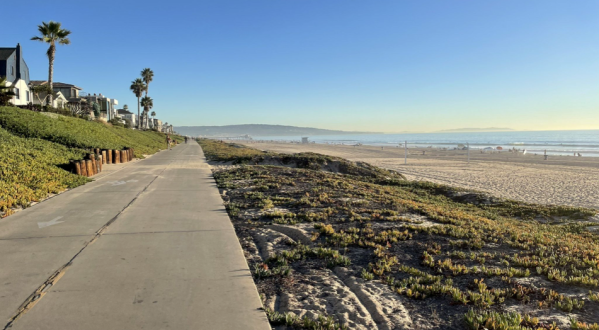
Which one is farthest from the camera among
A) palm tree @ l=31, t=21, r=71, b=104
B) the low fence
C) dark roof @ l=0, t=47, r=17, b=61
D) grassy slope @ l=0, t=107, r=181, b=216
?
dark roof @ l=0, t=47, r=17, b=61

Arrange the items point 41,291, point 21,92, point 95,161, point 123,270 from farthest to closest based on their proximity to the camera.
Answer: point 21,92 < point 95,161 < point 123,270 < point 41,291

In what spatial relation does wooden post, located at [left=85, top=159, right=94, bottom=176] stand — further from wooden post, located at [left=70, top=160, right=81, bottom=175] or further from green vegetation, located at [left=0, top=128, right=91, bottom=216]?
green vegetation, located at [left=0, top=128, right=91, bottom=216]

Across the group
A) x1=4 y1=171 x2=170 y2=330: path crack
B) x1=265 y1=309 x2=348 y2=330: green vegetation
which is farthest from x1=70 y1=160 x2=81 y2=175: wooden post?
x1=265 y1=309 x2=348 y2=330: green vegetation

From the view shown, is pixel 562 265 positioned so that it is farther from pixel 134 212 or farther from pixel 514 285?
pixel 134 212

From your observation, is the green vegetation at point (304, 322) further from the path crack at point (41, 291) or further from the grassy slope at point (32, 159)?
the grassy slope at point (32, 159)

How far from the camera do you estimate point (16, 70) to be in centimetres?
3994

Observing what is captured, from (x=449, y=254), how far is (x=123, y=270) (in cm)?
436

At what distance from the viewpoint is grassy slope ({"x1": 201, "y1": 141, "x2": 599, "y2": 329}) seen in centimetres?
353

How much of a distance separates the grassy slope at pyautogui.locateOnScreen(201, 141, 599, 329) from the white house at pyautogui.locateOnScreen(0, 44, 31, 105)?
125 ft

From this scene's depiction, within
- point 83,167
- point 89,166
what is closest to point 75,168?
Result: point 83,167

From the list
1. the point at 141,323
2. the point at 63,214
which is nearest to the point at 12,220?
the point at 63,214

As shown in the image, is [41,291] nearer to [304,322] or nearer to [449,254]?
[304,322]

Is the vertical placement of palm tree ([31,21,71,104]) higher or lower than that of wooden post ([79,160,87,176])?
higher

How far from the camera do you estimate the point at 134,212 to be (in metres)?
7.36
